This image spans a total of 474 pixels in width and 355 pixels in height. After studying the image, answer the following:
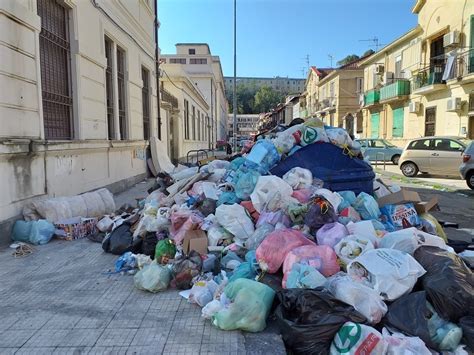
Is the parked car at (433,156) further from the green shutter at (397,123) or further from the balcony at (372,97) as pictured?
the balcony at (372,97)

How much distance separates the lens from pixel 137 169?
38.4 ft

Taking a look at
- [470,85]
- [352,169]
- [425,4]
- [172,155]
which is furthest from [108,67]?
[425,4]

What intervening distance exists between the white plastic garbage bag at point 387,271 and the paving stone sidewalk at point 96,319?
886 millimetres

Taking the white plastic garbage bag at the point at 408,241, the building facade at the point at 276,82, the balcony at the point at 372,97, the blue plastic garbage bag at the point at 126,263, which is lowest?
the blue plastic garbage bag at the point at 126,263

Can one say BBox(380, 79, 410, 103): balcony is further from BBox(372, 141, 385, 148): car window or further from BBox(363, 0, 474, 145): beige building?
BBox(372, 141, 385, 148): car window

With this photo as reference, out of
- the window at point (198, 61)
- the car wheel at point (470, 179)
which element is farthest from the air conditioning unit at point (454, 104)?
the window at point (198, 61)

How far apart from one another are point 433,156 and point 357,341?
13.7 m

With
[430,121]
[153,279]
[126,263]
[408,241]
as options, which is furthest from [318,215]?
[430,121]

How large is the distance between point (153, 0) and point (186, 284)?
1382cm

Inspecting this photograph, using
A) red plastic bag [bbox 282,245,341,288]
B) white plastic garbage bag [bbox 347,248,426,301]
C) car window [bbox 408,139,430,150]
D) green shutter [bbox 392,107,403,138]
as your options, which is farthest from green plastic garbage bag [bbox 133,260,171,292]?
green shutter [bbox 392,107,403,138]

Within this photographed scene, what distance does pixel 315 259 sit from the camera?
357 centimetres

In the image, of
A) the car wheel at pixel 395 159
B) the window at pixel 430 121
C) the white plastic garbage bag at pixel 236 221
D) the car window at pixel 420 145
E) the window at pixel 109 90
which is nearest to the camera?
the white plastic garbage bag at pixel 236 221

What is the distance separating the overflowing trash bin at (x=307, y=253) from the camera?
9.17ft

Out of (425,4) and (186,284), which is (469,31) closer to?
(425,4)
